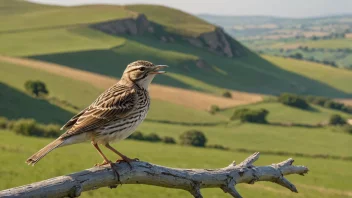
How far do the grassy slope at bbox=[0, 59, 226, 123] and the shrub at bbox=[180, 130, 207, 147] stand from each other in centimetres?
1452

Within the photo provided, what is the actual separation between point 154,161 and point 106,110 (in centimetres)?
6007

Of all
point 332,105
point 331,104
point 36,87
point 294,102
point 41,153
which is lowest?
point 332,105

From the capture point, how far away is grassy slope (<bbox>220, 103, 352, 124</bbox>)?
117306mm

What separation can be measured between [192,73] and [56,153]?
399 ft

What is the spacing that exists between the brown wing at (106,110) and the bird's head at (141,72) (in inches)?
9.4

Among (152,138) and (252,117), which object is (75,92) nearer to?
(152,138)

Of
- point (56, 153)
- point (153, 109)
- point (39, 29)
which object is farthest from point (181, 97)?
point (39, 29)

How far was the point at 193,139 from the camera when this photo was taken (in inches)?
3386

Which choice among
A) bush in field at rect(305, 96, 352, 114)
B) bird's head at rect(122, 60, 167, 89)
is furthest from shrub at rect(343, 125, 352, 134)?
bird's head at rect(122, 60, 167, 89)

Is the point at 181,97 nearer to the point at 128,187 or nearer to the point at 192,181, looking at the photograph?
the point at 128,187

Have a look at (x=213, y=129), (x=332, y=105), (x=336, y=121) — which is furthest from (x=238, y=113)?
(x=332, y=105)

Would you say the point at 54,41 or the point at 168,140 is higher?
the point at 54,41

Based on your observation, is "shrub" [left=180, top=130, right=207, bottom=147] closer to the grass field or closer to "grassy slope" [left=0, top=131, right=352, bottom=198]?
"grassy slope" [left=0, top=131, right=352, bottom=198]

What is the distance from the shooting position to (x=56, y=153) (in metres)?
66.2
